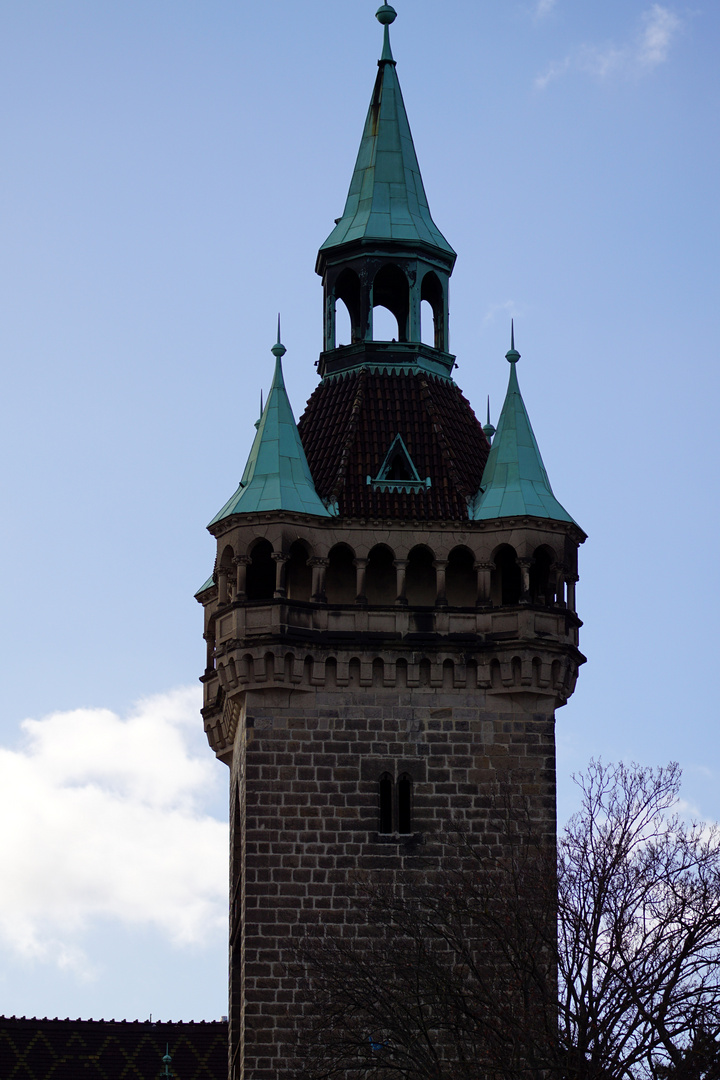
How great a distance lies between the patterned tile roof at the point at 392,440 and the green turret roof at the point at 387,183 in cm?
307

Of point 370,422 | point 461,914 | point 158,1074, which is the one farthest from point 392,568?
point 158,1074

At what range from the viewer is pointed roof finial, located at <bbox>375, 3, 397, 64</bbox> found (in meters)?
55.8

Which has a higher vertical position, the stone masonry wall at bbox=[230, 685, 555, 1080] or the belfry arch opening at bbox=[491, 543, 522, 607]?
the belfry arch opening at bbox=[491, 543, 522, 607]

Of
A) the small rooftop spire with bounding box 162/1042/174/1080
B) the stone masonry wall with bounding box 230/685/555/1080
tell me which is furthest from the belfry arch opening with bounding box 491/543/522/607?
the small rooftop spire with bounding box 162/1042/174/1080

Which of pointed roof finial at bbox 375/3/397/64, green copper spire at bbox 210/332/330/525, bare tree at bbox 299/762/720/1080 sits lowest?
bare tree at bbox 299/762/720/1080

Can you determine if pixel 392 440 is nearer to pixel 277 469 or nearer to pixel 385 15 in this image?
pixel 277 469

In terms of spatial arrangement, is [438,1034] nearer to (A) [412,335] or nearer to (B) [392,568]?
(B) [392,568]

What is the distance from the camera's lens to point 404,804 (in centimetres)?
4744

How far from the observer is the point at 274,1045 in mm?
45500

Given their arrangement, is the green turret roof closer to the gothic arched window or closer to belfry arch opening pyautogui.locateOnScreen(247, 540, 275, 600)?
belfry arch opening pyautogui.locateOnScreen(247, 540, 275, 600)

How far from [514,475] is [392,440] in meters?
2.59

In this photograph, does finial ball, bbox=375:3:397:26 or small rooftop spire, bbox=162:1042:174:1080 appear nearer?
small rooftop spire, bbox=162:1042:174:1080

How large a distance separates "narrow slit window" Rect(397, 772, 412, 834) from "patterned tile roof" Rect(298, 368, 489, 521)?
501cm

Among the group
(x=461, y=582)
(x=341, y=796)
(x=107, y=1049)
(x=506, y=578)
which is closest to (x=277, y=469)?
(x=461, y=582)
